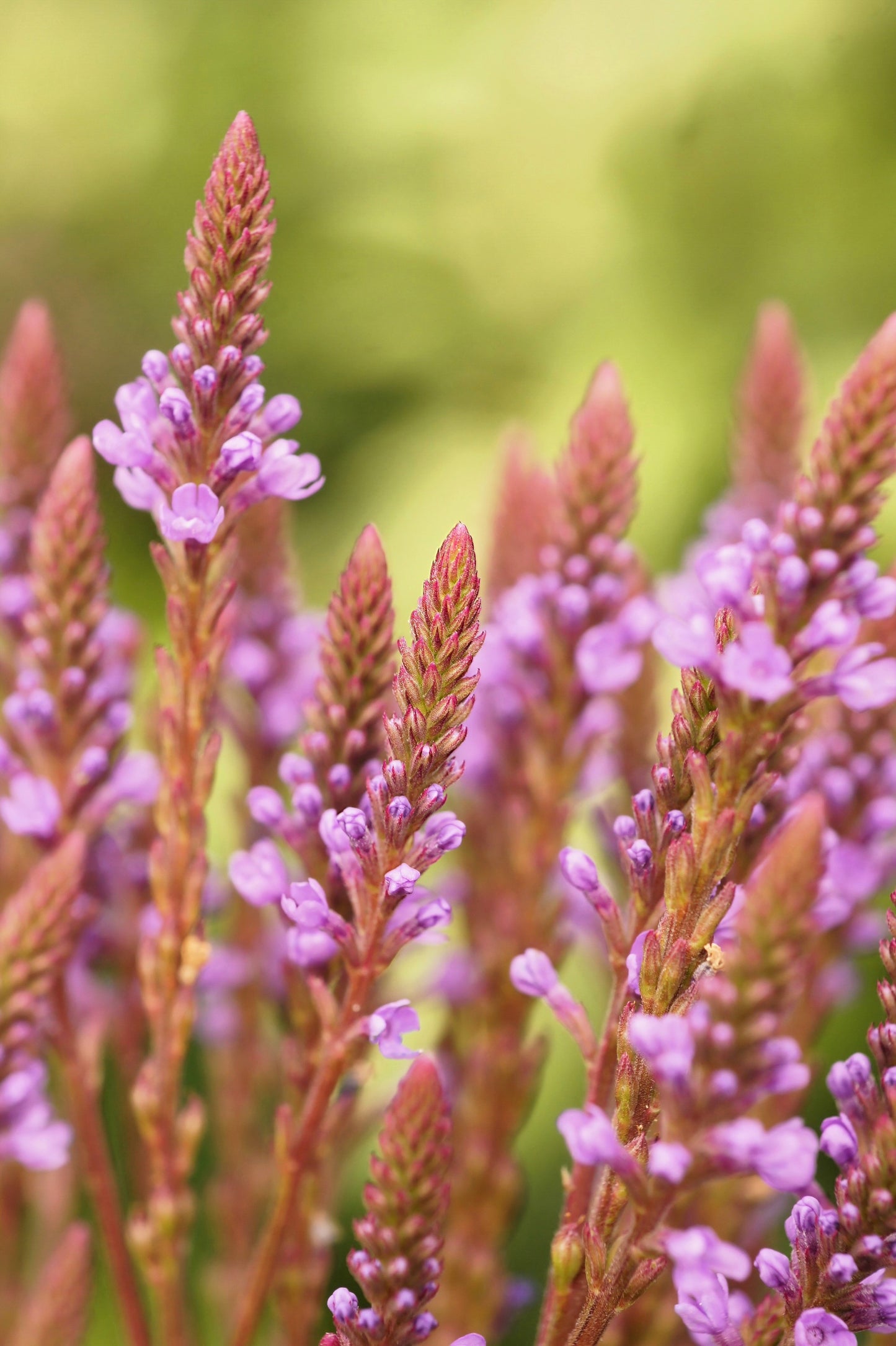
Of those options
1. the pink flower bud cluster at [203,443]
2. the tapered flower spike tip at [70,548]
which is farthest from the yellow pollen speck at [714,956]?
the tapered flower spike tip at [70,548]

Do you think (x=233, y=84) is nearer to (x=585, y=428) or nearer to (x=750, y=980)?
(x=585, y=428)

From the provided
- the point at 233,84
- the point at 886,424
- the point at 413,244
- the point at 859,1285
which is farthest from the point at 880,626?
the point at 233,84

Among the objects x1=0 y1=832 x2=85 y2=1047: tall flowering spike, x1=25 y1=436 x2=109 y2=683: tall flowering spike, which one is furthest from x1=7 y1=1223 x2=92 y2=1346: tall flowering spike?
x1=25 y1=436 x2=109 y2=683: tall flowering spike

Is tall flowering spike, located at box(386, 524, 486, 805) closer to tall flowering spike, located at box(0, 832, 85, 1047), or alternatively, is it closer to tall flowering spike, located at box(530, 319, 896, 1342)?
tall flowering spike, located at box(530, 319, 896, 1342)

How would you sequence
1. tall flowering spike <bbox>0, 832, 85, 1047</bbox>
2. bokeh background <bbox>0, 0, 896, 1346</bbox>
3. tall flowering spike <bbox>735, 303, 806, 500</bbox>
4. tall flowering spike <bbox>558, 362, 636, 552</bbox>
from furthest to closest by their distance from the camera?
bokeh background <bbox>0, 0, 896, 1346</bbox> < tall flowering spike <bbox>735, 303, 806, 500</bbox> < tall flowering spike <bbox>558, 362, 636, 552</bbox> < tall flowering spike <bbox>0, 832, 85, 1047</bbox>

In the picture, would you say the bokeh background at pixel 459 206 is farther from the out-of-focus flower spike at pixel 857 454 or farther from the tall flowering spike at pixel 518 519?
the out-of-focus flower spike at pixel 857 454

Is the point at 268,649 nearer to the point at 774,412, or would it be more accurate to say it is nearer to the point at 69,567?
the point at 69,567
